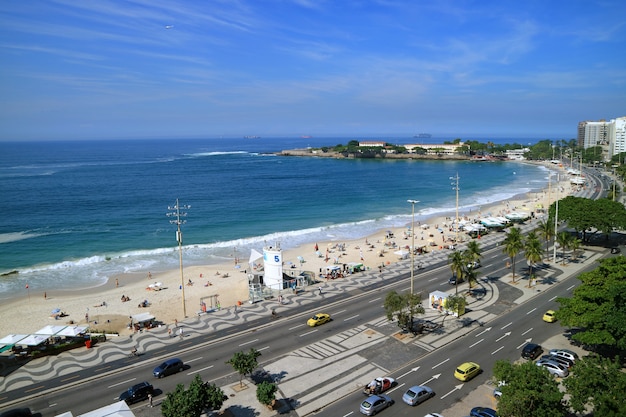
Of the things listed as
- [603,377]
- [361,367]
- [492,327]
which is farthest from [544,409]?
[492,327]

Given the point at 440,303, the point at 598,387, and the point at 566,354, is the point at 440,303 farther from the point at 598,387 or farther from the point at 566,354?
the point at 598,387

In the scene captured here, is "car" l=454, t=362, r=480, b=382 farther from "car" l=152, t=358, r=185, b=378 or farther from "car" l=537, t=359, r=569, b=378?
"car" l=152, t=358, r=185, b=378

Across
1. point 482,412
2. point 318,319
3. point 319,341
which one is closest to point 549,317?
point 482,412

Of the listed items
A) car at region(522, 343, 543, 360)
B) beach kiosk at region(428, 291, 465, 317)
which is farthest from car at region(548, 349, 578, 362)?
beach kiosk at region(428, 291, 465, 317)

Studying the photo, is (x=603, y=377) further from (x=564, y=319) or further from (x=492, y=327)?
(x=492, y=327)

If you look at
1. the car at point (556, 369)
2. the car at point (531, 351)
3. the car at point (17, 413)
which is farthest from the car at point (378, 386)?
the car at point (17, 413)

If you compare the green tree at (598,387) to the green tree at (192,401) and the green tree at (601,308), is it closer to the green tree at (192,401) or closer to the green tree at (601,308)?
the green tree at (601,308)

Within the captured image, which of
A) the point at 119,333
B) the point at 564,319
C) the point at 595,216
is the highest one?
the point at 595,216
